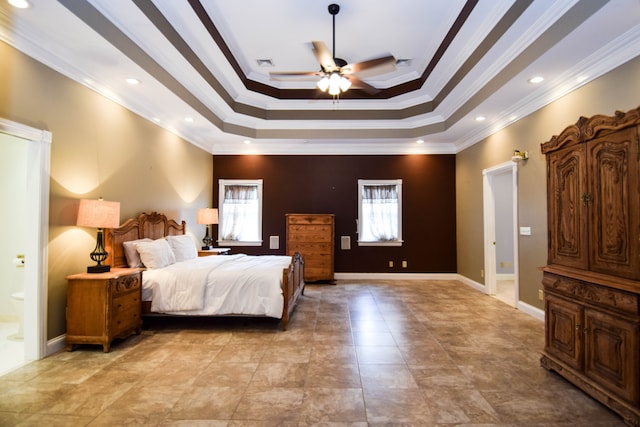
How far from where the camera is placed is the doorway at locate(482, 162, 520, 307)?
15.7 feet

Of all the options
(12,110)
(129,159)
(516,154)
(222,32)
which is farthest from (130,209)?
(516,154)

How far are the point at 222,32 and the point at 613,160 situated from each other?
4138 millimetres

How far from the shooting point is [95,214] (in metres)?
3.24

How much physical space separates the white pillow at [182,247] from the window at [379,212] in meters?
3.46

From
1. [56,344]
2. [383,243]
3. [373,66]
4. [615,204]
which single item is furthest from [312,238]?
[615,204]

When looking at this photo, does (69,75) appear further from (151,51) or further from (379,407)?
(379,407)

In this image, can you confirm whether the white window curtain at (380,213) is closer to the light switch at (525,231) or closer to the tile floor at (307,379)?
the light switch at (525,231)

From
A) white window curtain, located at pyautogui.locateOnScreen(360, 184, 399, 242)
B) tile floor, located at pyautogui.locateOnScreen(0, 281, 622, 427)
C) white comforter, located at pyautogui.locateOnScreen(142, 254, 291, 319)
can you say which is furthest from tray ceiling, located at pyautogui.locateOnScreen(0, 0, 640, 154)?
tile floor, located at pyautogui.locateOnScreen(0, 281, 622, 427)

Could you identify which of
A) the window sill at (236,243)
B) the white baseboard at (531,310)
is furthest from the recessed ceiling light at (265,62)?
the white baseboard at (531,310)

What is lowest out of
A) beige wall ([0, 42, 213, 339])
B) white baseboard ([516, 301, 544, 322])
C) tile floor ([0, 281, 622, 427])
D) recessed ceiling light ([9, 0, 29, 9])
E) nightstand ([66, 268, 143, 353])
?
tile floor ([0, 281, 622, 427])

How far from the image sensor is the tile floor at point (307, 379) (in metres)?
2.16

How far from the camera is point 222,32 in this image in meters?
4.03

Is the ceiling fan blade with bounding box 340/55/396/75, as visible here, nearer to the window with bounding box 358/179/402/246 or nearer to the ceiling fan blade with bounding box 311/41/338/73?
the ceiling fan blade with bounding box 311/41/338/73

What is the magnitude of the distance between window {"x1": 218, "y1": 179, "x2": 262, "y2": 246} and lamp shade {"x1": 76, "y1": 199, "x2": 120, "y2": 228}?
12.4 ft
